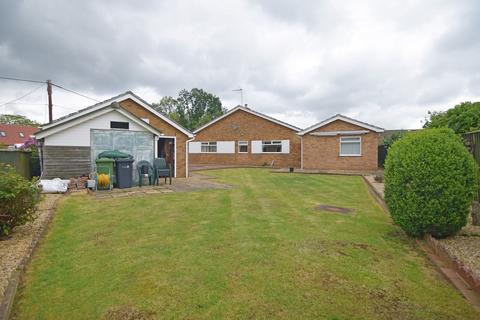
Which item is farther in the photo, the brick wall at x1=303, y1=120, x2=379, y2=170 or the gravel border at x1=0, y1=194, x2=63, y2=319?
the brick wall at x1=303, y1=120, x2=379, y2=170

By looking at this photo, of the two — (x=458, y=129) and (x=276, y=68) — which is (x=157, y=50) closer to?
(x=276, y=68)

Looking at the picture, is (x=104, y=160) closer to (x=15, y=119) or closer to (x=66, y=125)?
(x=66, y=125)

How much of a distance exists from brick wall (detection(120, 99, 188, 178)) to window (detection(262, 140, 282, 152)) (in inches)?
439

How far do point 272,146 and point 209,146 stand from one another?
21.6ft

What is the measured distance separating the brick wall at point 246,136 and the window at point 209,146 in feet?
1.31

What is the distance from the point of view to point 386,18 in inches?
404

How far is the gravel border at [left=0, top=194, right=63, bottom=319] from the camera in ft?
9.69

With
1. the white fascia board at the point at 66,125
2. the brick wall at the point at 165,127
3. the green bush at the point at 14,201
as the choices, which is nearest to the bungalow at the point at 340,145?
the brick wall at the point at 165,127

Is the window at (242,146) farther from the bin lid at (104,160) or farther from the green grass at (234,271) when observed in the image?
the green grass at (234,271)

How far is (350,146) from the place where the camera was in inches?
829

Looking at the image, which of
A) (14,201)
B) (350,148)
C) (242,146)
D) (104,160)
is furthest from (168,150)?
(350,148)

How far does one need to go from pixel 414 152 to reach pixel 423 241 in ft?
4.83

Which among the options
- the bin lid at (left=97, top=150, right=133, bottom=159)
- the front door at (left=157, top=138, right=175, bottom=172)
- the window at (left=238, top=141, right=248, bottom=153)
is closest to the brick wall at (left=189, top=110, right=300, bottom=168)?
the window at (left=238, top=141, right=248, bottom=153)

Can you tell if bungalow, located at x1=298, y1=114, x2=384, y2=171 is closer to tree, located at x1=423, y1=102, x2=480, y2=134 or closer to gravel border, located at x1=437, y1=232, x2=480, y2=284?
tree, located at x1=423, y1=102, x2=480, y2=134
